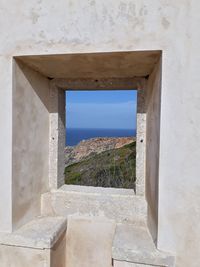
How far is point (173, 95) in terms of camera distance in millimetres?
1623

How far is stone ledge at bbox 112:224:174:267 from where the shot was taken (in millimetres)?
1638

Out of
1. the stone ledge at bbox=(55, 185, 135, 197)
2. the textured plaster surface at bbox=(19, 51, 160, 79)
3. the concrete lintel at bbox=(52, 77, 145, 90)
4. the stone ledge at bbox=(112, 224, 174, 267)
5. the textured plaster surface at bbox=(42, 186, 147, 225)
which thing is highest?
the textured plaster surface at bbox=(19, 51, 160, 79)

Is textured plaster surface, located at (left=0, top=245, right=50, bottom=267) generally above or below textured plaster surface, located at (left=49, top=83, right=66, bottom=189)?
below

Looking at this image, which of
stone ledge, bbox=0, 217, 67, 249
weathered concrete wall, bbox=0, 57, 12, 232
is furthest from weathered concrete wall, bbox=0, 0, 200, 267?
stone ledge, bbox=0, 217, 67, 249

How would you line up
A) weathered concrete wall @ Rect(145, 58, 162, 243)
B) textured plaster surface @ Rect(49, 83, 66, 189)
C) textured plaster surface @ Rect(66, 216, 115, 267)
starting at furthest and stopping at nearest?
1. textured plaster surface @ Rect(49, 83, 66, 189)
2. textured plaster surface @ Rect(66, 216, 115, 267)
3. weathered concrete wall @ Rect(145, 58, 162, 243)

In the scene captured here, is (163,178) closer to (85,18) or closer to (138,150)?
(138,150)

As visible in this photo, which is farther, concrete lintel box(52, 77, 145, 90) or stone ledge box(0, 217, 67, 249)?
concrete lintel box(52, 77, 145, 90)

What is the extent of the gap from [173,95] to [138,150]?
831 mm

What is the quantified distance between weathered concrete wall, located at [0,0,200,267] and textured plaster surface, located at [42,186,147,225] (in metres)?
0.56

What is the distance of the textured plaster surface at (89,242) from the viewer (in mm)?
2229

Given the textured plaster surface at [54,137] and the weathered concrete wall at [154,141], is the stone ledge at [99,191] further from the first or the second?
the weathered concrete wall at [154,141]

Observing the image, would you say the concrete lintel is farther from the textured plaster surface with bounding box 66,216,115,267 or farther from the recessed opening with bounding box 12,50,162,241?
the textured plaster surface with bounding box 66,216,115,267

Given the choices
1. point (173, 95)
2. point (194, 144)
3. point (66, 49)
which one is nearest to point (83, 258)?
point (194, 144)

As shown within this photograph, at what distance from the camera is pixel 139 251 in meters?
1.70
